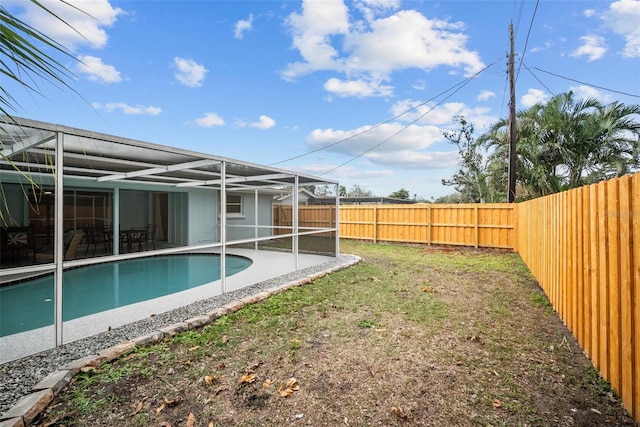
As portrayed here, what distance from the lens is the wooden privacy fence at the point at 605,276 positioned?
87.1 inches

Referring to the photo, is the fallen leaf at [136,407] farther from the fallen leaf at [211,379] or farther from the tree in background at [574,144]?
the tree in background at [574,144]

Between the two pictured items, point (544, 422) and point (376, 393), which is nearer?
point (544, 422)

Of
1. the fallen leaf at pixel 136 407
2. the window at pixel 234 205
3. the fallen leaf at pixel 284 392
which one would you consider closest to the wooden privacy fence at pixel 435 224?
the window at pixel 234 205

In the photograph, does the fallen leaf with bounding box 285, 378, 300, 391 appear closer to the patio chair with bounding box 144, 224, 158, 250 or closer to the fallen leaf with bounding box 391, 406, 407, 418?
the fallen leaf with bounding box 391, 406, 407, 418

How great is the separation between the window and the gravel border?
25.8 feet

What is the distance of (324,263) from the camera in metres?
8.52

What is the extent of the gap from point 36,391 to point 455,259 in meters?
9.30

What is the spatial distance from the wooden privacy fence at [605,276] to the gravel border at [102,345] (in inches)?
167

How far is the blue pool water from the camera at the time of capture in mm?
4849

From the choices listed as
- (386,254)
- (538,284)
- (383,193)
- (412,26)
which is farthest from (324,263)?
(383,193)

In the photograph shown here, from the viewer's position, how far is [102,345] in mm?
3436

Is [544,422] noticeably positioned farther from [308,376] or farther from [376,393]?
[308,376]

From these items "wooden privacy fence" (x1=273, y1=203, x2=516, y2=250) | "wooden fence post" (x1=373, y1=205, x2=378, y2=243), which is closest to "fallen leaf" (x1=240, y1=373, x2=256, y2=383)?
"wooden privacy fence" (x1=273, y1=203, x2=516, y2=250)

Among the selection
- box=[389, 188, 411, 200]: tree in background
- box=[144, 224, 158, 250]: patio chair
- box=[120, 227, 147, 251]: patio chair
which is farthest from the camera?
box=[389, 188, 411, 200]: tree in background
